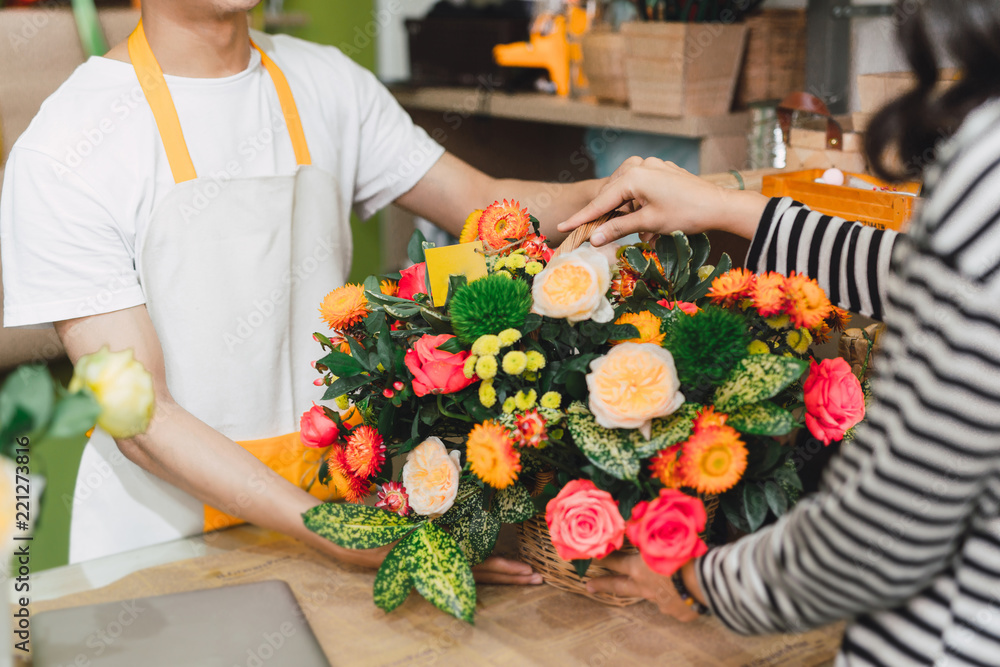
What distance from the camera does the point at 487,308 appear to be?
72cm

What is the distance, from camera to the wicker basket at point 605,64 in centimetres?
184

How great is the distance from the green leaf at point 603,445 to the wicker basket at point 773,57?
1217 millimetres

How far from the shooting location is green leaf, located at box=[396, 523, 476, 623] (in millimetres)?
743

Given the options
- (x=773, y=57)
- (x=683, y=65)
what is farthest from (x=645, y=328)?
(x=773, y=57)

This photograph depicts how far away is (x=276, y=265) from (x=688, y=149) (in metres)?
1.00

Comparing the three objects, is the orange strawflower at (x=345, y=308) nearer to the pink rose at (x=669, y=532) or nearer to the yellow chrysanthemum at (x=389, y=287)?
the yellow chrysanthemum at (x=389, y=287)

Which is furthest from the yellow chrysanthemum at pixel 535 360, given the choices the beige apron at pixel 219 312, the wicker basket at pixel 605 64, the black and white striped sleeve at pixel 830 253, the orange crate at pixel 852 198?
the wicker basket at pixel 605 64

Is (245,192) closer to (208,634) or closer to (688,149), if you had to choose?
(208,634)

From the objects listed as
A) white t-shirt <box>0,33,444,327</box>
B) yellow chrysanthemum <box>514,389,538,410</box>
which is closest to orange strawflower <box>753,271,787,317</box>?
yellow chrysanthemum <box>514,389,538,410</box>

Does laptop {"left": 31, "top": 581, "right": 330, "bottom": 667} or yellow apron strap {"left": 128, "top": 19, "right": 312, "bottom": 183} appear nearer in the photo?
laptop {"left": 31, "top": 581, "right": 330, "bottom": 667}

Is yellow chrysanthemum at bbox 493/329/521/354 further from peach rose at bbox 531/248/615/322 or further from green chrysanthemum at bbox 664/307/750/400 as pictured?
green chrysanthemum at bbox 664/307/750/400

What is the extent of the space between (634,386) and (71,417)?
1.31 ft

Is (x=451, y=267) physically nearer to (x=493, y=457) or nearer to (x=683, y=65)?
(x=493, y=457)

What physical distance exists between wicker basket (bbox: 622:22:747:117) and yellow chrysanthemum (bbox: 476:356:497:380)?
1.15m
